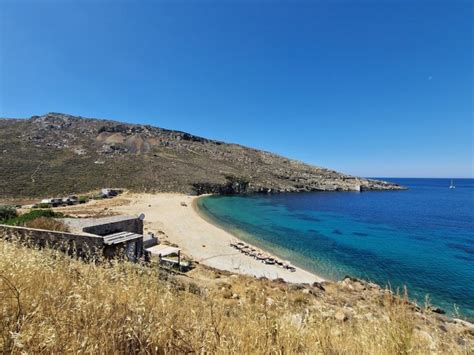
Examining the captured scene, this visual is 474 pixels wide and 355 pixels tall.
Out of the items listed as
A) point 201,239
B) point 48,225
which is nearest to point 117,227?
point 48,225

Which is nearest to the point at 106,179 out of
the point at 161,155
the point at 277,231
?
the point at 161,155

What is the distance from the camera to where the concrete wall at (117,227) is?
35.3 feet

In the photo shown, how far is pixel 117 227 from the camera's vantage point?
1217 centimetres

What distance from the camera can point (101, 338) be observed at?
A: 192 cm

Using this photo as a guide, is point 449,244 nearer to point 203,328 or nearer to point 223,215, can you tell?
point 223,215

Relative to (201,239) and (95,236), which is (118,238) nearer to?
(95,236)

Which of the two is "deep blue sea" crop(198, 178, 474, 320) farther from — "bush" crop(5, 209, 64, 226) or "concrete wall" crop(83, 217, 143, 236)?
"bush" crop(5, 209, 64, 226)

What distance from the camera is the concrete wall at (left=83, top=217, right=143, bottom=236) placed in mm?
10750

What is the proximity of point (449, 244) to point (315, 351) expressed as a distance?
109 ft

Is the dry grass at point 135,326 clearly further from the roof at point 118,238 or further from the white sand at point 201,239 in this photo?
the white sand at point 201,239

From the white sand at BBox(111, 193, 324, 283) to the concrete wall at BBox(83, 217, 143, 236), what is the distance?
20.6 ft

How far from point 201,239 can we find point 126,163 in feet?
151

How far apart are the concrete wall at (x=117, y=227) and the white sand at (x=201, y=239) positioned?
247 inches

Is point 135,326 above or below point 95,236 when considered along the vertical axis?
above
